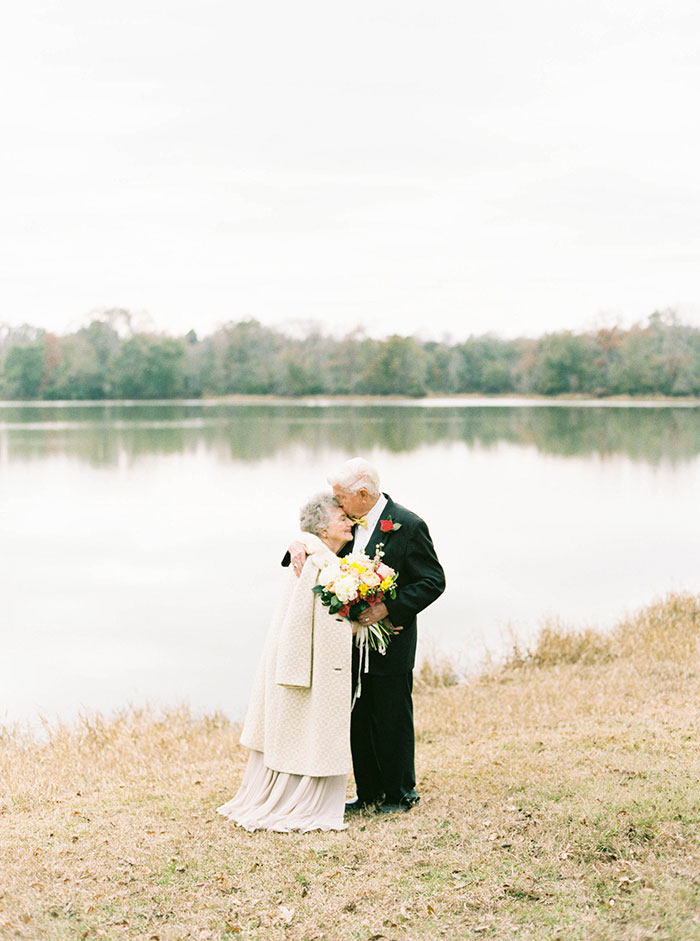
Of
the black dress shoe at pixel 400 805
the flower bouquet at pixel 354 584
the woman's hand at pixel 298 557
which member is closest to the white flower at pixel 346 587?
the flower bouquet at pixel 354 584

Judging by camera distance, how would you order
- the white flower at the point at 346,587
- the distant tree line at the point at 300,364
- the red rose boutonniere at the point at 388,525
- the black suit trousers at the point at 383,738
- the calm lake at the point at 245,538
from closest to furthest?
1. the white flower at the point at 346,587
2. the red rose boutonniere at the point at 388,525
3. the black suit trousers at the point at 383,738
4. the calm lake at the point at 245,538
5. the distant tree line at the point at 300,364

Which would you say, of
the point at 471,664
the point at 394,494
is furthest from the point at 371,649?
the point at 394,494

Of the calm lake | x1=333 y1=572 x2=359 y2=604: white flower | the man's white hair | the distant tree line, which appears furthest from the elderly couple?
the distant tree line

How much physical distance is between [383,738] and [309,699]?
572mm

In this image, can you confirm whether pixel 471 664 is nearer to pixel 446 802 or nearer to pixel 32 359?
pixel 446 802

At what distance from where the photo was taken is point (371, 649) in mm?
6094

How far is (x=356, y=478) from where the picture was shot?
572 cm

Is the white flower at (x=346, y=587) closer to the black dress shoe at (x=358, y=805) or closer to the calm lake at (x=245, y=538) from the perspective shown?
the black dress shoe at (x=358, y=805)

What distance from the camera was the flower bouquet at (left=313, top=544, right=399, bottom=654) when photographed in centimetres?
550

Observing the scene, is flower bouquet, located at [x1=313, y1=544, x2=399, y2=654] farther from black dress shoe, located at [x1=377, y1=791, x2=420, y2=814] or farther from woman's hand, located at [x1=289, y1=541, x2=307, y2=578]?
black dress shoe, located at [x1=377, y1=791, x2=420, y2=814]

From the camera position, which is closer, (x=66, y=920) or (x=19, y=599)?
(x=66, y=920)

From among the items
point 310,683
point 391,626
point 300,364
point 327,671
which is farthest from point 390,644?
point 300,364

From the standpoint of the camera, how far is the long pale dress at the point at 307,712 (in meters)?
5.81

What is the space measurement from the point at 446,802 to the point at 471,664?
23.7 ft
